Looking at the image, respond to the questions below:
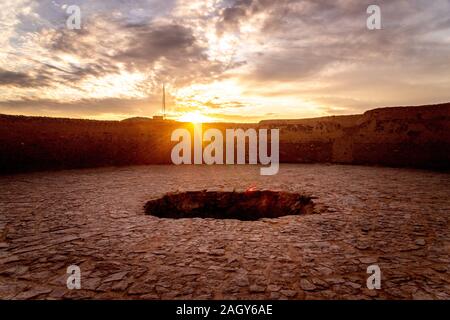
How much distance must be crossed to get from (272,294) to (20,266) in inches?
91.2

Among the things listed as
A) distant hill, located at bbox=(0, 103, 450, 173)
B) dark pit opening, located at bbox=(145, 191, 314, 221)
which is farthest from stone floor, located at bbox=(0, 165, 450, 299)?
distant hill, located at bbox=(0, 103, 450, 173)

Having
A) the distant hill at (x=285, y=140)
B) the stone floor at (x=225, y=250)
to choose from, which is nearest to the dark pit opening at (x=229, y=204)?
the stone floor at (x=225, y=250)

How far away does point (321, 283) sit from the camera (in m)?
2.17

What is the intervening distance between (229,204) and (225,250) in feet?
9.64

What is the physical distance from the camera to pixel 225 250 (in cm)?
283

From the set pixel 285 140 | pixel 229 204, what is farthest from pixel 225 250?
pixel 285 140

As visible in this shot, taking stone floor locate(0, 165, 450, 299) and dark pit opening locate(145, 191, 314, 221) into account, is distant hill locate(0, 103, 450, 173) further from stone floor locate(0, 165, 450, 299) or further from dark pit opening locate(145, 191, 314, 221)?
dark pit opening locate(145, 191, 314, 221)

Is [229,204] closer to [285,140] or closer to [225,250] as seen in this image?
[225,250]

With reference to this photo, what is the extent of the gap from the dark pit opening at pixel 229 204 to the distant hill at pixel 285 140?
607 cm

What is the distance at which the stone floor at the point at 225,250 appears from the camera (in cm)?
210

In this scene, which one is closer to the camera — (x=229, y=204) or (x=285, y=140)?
(x=229, y=204)
